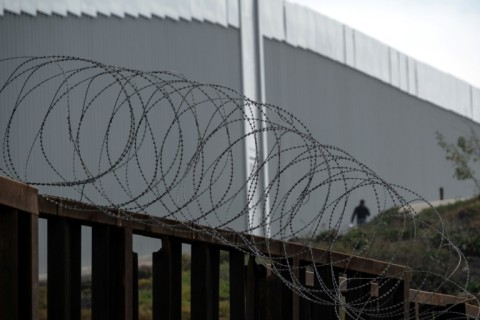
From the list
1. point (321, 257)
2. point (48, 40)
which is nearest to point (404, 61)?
point (48, 40)

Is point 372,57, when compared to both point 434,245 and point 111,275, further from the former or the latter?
point 111,275

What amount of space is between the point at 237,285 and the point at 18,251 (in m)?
2.97

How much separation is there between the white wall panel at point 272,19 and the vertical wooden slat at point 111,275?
25377mm

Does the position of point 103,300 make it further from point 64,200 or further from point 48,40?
point 48,40

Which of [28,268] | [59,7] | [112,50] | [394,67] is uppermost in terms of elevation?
[394,67]

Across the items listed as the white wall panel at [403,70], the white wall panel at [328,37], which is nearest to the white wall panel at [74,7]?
the white wall panel at [328,37]

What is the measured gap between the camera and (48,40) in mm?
27375

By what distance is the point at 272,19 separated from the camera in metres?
34.7

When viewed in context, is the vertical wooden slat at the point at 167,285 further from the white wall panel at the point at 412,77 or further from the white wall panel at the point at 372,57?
the white wall panel at the point at 412,77

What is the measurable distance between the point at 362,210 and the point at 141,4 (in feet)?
34.8

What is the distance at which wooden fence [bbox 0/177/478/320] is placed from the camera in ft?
25.3

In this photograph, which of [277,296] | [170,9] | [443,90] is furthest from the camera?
[443,90]

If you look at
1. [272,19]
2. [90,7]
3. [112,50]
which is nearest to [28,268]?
[90,7]

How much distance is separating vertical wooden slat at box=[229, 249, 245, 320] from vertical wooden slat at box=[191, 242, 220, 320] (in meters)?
0.30
